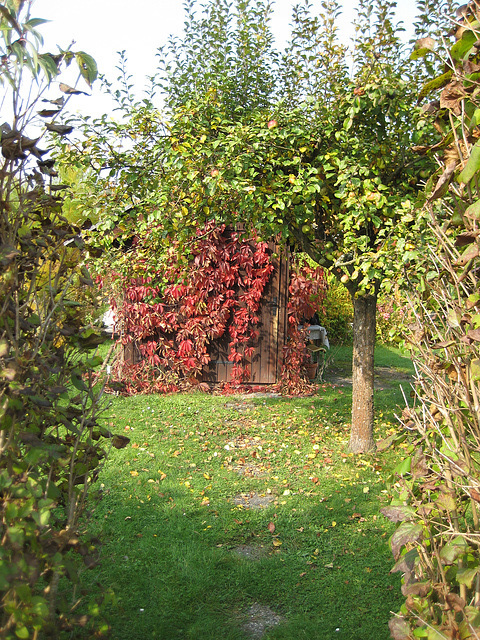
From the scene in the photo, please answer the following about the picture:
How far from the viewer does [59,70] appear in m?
1.95

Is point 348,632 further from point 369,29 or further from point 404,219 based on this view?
point 369,29

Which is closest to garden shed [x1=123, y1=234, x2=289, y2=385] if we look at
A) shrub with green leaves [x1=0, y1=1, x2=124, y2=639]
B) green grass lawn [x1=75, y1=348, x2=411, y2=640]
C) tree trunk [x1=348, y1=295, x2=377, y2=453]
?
green grass lawn [x1=75, y1=348, x2=411, y2=640]

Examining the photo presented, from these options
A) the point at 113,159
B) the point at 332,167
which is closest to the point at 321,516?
the point at 332,167

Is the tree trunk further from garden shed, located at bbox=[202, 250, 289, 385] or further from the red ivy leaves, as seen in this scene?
garden shed, located at bbox=[202, 250, 289, 385]

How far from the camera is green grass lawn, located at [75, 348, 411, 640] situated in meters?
3.31

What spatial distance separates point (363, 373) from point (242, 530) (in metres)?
2.22

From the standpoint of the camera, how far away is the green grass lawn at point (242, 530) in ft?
10.9

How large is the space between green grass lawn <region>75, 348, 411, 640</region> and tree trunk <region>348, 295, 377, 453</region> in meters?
0.22

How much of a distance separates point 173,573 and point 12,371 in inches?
98.4

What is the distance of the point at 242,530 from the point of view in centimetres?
438

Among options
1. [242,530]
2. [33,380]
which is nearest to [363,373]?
[242,530]

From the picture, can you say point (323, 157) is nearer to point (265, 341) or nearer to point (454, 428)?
point (454, 428)

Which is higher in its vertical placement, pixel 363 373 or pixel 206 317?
pixel 206 317

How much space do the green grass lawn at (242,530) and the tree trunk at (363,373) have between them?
0.22m
